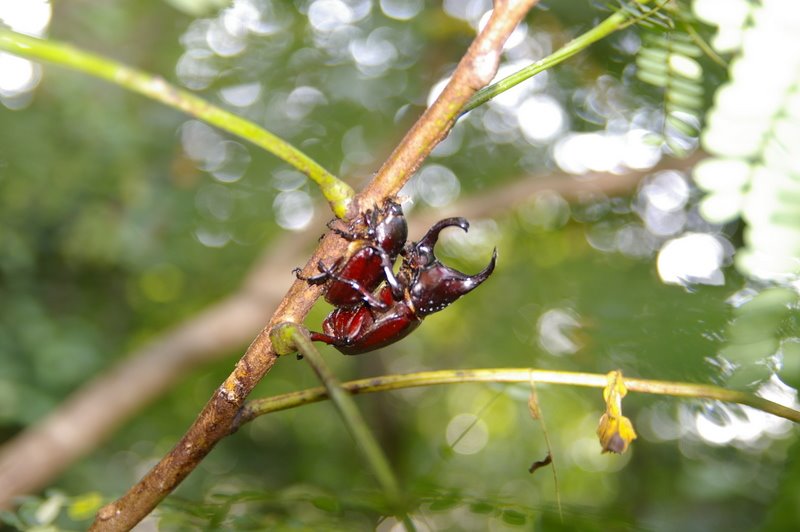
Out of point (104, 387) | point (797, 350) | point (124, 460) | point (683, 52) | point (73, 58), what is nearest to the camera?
point (73, 58)

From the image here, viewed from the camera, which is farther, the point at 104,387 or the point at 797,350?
the point at 104,387

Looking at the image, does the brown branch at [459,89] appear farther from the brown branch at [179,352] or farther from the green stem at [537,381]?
the brown branch at [179,352]


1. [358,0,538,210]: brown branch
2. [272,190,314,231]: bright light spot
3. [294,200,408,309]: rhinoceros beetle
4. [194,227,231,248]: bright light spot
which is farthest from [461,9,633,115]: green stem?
[194,227,231,248]: bright light spot

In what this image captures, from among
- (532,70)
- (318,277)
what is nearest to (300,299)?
(318,277)

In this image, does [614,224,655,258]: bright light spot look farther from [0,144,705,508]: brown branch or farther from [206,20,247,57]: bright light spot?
[206,20,247,57]: bright light spot

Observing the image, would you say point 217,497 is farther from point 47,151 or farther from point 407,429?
point 407,429

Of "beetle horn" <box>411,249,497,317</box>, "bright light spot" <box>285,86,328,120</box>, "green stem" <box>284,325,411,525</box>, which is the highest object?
"bright light spot" <box>285,86,328,120</box>

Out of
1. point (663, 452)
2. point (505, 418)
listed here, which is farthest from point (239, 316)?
point (505, 418)

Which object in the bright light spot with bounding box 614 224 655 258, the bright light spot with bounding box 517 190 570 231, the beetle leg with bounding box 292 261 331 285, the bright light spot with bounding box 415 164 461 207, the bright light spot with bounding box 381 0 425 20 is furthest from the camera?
the bright light spot with bounding box 415 164 461 207
